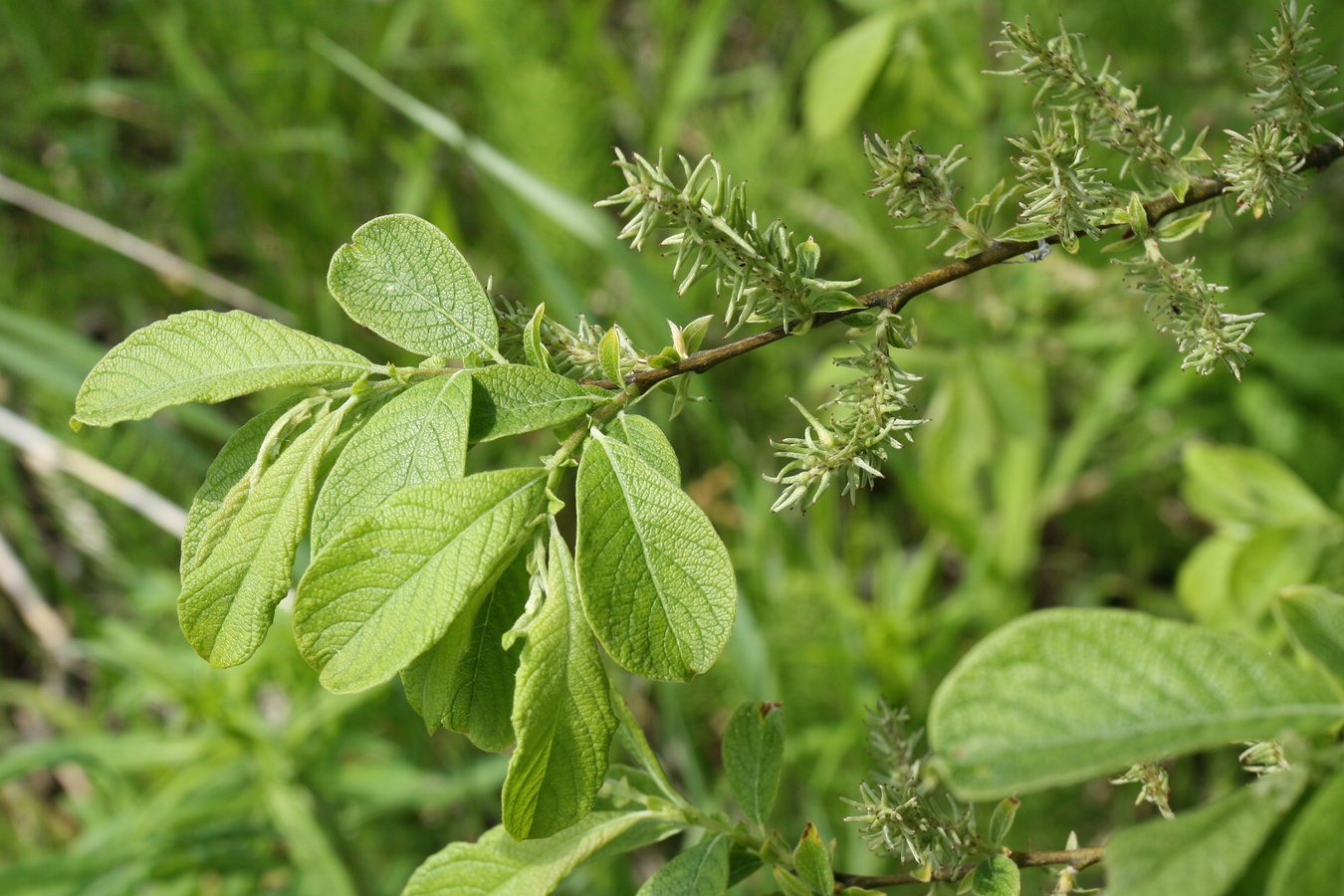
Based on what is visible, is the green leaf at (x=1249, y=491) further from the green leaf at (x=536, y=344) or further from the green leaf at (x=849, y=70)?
the green leaf at (x=536, y=344)

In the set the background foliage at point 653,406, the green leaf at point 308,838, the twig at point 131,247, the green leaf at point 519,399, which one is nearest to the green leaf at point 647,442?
the green leaf at point 519,399

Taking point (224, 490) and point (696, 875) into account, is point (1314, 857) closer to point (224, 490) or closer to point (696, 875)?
point (696, 875)

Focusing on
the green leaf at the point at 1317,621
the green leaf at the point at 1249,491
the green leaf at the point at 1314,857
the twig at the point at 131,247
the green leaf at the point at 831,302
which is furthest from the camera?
the twig at the point at 131,247

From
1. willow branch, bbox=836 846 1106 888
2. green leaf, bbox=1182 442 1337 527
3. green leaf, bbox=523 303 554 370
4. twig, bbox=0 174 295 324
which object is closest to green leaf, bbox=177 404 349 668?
green leaf, bbox=523 303 554 370

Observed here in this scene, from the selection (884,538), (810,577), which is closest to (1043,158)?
(810,577)

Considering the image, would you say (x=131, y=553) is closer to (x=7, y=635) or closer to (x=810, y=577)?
(x=7, y=635)
